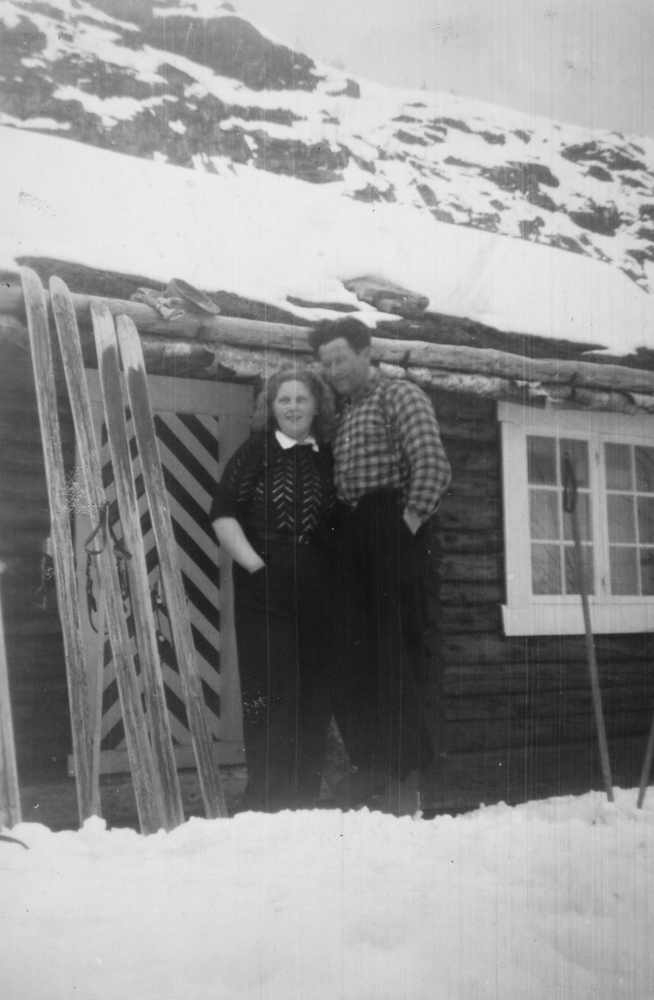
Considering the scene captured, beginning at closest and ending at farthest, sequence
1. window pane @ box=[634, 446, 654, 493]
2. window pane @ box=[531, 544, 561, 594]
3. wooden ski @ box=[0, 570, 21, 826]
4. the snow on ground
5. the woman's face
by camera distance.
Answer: the snow on ground < wooden ski @ box=[0, 570, 21, 826] < the woman's face < window pane @ box=[531, 544, 561, 594] < window pane @ box=[634, 446, 654, 493]

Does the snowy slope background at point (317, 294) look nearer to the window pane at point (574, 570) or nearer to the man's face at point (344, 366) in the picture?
the man's face at point (344, 366)

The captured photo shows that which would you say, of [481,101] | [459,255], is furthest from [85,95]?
[481,101]

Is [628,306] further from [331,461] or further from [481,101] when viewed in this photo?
[331,461]

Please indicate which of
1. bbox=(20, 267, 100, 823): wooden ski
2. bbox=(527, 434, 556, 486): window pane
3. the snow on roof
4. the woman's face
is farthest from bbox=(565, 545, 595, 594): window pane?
bbox=(20, 267, 100, 823): wooden ski

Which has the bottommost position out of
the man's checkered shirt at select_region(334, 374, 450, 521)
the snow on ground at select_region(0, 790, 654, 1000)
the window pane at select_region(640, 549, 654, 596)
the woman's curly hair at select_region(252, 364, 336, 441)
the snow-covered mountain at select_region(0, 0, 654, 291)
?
the snow on ground at select_region(0, 790, 654, 1000)

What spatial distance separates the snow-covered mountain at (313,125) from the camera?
3977 millimetres

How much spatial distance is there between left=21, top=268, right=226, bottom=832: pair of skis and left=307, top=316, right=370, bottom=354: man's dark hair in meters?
0.77

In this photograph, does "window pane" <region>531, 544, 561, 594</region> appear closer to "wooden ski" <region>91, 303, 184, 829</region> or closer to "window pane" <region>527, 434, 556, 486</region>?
"window pane" <region>527, 434, 556, 486</region>

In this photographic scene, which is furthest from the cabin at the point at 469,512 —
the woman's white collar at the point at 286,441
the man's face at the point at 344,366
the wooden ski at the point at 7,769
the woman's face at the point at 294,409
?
the wooden ski at the point at 7,769

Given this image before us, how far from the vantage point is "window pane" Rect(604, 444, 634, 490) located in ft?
17.2

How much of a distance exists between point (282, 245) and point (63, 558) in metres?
2.05

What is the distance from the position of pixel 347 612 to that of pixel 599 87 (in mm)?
2289

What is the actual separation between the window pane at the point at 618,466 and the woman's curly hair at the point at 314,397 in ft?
6.80

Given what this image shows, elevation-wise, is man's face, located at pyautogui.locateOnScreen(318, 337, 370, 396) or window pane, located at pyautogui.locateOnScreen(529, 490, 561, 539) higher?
man's face, located at pyautogui.locateOnScreen(318, 337, 370, 396)
